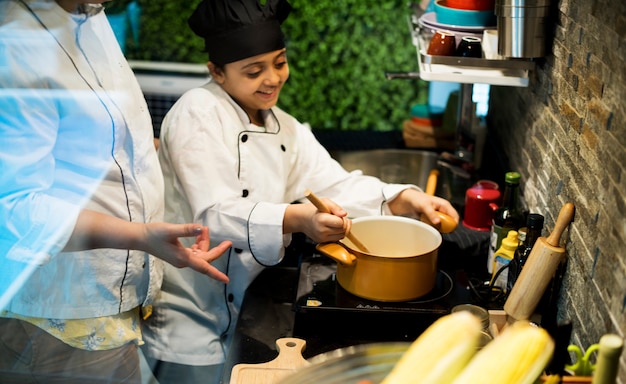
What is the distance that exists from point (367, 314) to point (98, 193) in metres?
0.65

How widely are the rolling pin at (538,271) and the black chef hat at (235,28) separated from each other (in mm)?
825

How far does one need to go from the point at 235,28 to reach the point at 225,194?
0.41m

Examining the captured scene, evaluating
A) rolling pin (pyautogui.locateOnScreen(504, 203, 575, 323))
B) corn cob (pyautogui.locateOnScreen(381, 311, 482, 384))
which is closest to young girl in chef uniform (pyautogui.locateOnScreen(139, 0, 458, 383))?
rolling pin (pyautogui.locateOnScreen(504, 203, 575, 323))

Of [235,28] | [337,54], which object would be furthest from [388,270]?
[337,54]

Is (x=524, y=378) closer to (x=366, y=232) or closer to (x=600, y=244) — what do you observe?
(x=600, y=244)

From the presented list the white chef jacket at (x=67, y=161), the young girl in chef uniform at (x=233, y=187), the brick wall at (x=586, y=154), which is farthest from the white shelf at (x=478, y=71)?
the white chef jacket at (x=67, y=161)

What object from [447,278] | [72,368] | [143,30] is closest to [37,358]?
[72,368]

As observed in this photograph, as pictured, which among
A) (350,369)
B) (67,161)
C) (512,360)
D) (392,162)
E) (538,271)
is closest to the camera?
(512,360)

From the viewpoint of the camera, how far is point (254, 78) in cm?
187

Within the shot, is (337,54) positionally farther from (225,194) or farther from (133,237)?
(133,237)

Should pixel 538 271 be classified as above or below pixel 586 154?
below

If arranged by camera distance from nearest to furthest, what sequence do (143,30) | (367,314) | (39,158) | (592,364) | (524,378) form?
(524,378) → (592,364) → (39,158) → (367,314) → (143,30)

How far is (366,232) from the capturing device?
178 centimetres

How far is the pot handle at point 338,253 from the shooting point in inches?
62.9
